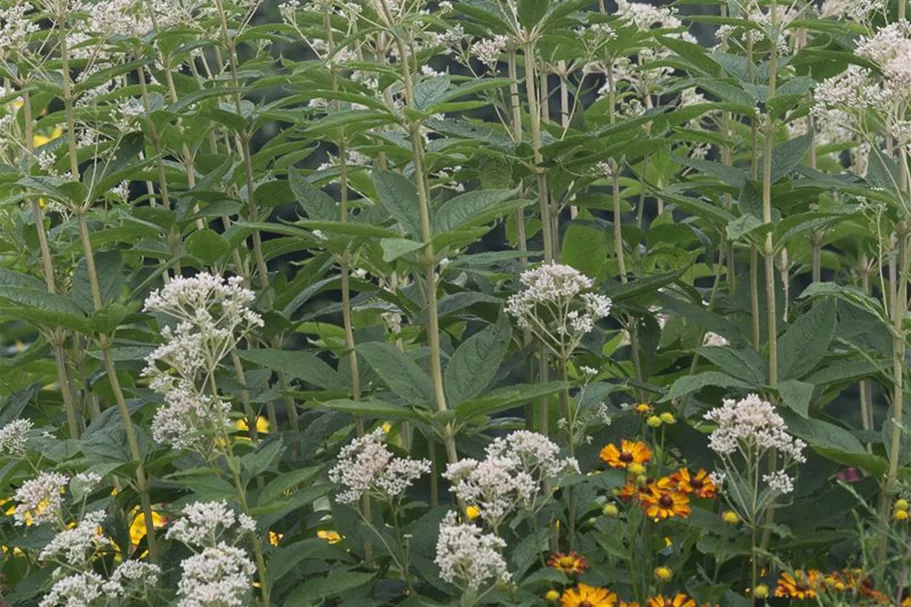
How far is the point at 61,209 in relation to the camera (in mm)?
3260

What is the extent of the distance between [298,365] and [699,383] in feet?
2.81

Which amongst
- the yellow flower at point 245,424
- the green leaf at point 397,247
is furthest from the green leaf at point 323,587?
the green leaf at point 397,247

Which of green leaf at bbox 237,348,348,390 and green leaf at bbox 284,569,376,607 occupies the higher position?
green leaf at bbox 237,348,348,390

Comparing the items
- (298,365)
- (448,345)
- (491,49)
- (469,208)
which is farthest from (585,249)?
(298,365)

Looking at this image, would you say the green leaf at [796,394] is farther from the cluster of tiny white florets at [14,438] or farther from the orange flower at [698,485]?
the cluster of tiny white florets at [14,438]

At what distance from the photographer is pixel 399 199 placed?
9.09 feet

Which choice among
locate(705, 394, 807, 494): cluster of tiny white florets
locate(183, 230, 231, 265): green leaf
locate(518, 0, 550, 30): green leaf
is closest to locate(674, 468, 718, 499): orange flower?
locate(705, 394, 807, 494): cluster of tiny white florets

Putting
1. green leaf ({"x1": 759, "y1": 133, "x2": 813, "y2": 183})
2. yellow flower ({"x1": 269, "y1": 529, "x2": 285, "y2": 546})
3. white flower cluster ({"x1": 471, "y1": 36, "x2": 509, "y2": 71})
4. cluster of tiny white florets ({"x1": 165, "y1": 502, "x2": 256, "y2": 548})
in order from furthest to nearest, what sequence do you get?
white flower cluster ({"x1": 471, "y1": 36, "x2": 509, "y2": 71}) → yellow flower ({"x1": 269, "y1": 529, "x2": 285, "y2": 546}) → green leaf ({"x1": 759, "y1": 133, "x2": 813, "y2": 183}) → cluster of tiny white florets ({"x1": 165, "y1": 502, "x2": 256, "y2": 548})

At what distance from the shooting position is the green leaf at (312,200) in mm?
3014

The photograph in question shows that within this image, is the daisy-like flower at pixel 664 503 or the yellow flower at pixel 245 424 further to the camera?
the yellow flower at pixel 245 424

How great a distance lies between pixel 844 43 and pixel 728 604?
137 cm

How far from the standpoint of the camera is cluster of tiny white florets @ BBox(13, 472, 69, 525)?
8.91ft

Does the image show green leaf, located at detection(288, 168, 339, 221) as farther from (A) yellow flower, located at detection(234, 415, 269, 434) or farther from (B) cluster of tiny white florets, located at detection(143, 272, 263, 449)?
(A) yellow flower, located at detection(234, 415, 269, 434)

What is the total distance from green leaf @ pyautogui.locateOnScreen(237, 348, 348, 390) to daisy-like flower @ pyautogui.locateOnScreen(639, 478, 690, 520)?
0.71 m
